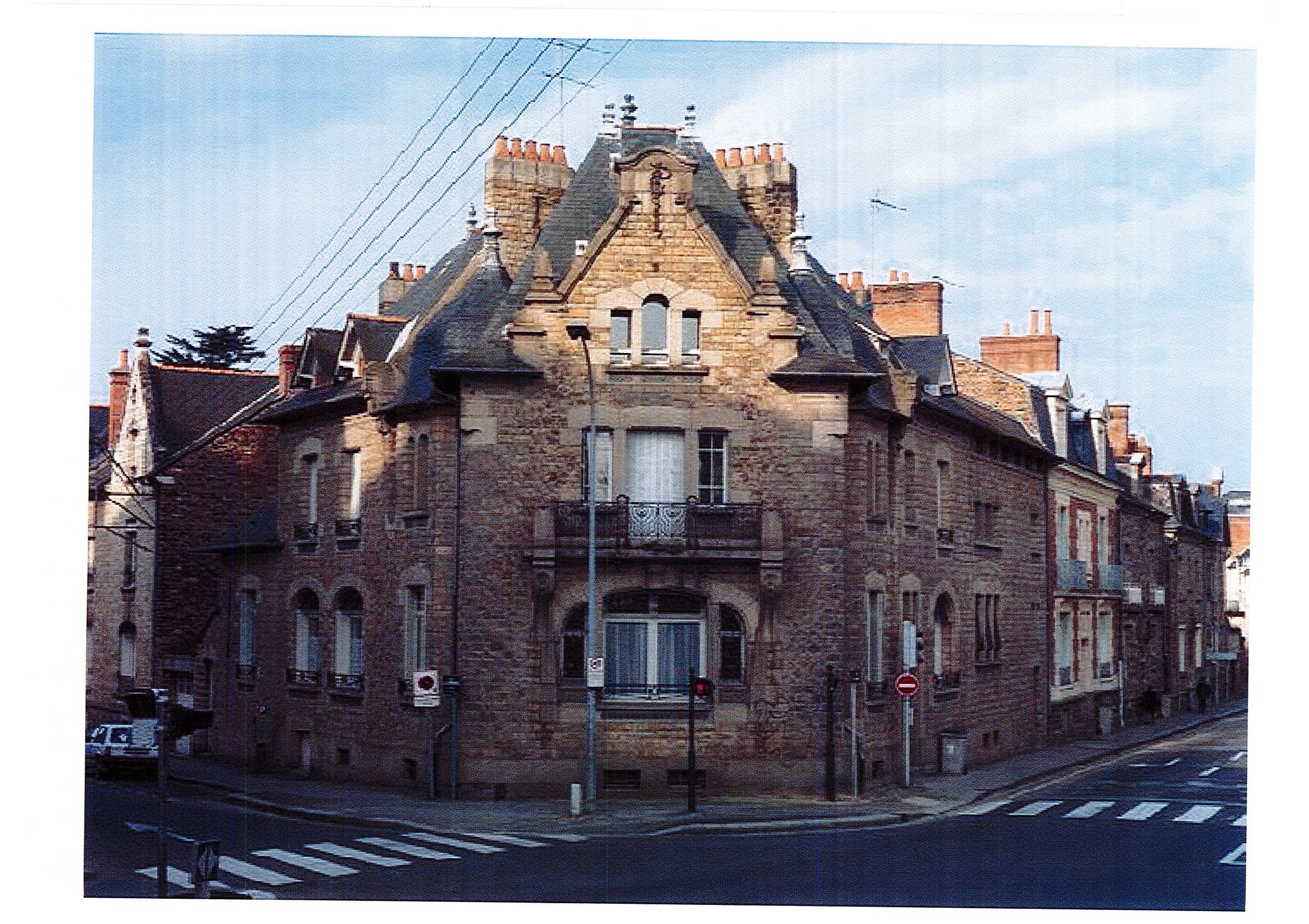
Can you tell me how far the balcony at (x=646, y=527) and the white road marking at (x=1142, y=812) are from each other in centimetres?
711

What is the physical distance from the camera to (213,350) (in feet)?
87.4

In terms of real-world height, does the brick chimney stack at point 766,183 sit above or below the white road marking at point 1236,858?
above

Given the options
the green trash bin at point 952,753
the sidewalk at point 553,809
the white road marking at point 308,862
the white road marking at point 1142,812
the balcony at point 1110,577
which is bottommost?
the white road marking at point 308,862

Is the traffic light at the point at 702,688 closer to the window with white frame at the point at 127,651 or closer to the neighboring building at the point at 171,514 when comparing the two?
the neighboring building at the point at 171,514

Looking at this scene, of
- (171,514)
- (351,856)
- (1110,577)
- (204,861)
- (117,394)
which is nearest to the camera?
(204,861)

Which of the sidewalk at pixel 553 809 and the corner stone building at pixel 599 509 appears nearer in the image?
the sidewalk at pixel 553 809

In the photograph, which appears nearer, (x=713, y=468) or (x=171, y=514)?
(x=713, y=468)

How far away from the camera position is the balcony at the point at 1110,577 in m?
33.1

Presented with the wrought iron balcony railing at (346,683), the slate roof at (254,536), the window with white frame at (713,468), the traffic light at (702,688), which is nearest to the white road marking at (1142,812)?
the traffic light at (702,688)

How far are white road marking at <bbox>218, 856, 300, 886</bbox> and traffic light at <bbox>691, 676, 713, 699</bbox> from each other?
669 cm

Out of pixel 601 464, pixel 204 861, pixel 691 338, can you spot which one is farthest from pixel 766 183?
pixel 204 861

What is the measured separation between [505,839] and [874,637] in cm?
729

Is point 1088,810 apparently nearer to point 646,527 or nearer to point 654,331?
point 646,527

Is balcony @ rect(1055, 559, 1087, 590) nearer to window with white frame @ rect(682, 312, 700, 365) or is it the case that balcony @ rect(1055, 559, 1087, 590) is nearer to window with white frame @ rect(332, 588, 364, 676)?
window with white frame @ rect(682, 312, 700, 365)
